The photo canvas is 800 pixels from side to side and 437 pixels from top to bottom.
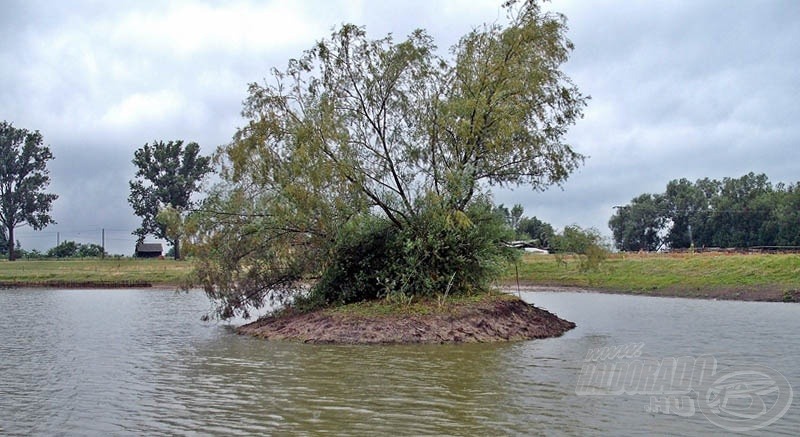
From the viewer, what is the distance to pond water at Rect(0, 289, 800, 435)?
434 inches

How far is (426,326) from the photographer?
21.0 metres

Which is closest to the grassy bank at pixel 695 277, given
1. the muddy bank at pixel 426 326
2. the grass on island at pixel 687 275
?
the grass on island at pixel 687 275

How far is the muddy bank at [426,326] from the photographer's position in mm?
20609

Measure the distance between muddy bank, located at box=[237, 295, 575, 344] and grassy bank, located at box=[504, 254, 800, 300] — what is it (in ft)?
33.6

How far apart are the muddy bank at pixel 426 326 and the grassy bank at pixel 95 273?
33240 millimetres

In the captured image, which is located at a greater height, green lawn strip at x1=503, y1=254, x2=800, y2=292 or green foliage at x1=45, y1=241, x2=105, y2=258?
green foliage at x1=45, y1=241, x2=105, y2=258

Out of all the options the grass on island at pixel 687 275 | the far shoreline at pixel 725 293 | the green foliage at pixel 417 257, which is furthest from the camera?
the grass on island at pixel 687 275

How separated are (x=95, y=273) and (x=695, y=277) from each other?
161 ft

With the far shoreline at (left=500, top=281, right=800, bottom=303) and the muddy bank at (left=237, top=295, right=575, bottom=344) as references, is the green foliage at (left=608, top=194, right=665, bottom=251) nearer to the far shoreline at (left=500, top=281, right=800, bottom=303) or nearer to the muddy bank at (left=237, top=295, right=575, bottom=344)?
the far shoreline at (left=500, top=281, right=800, bottom=303)

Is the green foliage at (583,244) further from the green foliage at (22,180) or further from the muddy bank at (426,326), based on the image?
the green foliage at (22,180)

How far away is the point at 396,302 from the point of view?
74.5 ft

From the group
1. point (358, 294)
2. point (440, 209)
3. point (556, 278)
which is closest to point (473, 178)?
point (440, 209)

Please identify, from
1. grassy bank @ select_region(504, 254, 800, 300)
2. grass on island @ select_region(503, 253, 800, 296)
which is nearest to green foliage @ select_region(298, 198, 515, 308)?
grassy bank @ select_region(504, 254, 800, 300)

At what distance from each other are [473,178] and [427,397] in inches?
495
